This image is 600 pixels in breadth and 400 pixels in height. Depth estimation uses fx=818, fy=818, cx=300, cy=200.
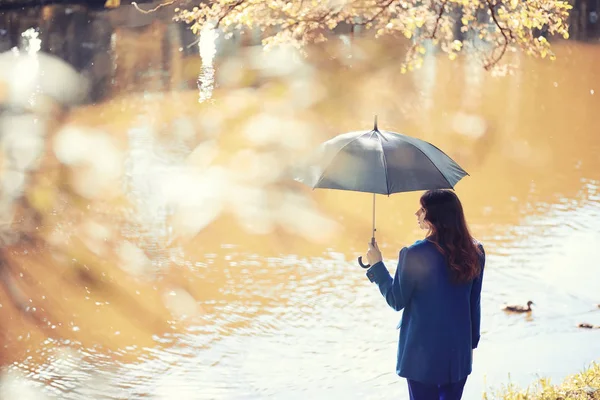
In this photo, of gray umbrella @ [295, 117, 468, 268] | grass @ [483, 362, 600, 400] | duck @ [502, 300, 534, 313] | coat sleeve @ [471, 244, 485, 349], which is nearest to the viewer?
coat sleeve @ [471, 244, 485, 349]

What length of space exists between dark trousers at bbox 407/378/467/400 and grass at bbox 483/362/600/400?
1479mm

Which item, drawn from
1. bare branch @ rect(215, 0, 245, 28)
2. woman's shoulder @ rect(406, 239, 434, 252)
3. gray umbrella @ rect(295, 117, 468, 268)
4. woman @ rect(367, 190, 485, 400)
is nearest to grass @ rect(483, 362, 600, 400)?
woman @ rect(367, 190, 485, 400)

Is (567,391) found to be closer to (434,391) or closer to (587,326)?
(434,391)

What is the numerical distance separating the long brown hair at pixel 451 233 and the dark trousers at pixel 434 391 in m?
0.60

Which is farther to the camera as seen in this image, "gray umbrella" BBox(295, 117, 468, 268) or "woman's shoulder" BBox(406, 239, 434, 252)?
"gray umbrella" BBox(295, 117, 468, 268)

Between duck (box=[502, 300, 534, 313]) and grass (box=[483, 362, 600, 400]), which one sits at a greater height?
grass (box=[483, 362, 600, 400])

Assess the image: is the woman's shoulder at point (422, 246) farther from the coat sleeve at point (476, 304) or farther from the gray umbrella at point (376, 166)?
the gray umbrella at point (376, 166)

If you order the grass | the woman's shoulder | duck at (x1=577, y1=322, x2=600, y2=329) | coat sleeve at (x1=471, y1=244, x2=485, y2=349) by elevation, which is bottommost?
duck at (x1=577, y1=322, x2=600, y2=329)

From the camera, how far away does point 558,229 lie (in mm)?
10898

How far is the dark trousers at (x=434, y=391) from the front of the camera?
4.05 m

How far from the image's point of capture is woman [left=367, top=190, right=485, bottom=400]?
3.81m

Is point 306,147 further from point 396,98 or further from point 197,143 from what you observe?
point 396,98

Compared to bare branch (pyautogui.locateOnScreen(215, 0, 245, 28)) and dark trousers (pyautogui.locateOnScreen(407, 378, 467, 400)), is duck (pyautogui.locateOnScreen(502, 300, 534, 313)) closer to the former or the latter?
bare branch (pyautogui.locateOnScreen(215, 0, 245, 28))

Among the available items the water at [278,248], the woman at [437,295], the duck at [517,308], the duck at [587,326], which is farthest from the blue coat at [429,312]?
the duck at [517,308]
